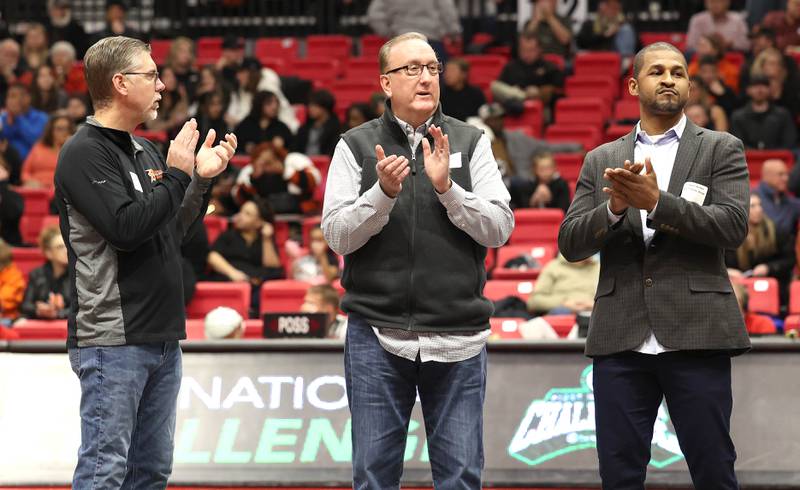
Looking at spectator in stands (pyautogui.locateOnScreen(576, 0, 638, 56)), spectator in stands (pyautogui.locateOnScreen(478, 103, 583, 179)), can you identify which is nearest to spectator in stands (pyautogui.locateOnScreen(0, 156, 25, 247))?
spectator in stands (pyautogui.locateOnScreen(478, 103, 583, 179))

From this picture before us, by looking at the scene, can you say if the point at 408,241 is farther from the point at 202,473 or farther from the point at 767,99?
the point at 767,99

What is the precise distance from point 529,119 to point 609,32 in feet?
7.08

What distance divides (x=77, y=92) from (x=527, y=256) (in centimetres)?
590

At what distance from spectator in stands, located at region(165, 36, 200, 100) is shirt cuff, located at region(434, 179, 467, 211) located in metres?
9.90

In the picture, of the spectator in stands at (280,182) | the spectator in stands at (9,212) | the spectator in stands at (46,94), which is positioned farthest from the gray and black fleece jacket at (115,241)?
the spectator in stands at (46,94)

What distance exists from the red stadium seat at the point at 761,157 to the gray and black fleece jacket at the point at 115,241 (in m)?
7.86

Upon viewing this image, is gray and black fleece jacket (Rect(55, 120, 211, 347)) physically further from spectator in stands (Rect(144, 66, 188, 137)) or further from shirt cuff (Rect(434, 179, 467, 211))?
spectator in stands (Rect(144, 66, 188, 137))

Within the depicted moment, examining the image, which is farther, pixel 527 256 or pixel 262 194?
pixel 262 194

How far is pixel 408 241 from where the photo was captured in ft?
13.8

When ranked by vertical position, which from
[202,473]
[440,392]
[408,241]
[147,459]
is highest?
[408,241]

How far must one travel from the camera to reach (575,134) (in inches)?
482

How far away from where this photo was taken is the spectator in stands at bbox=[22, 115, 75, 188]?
11.8 metres

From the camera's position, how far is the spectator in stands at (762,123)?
38.0 ft

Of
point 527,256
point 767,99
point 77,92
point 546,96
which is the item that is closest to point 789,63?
point 767,99
